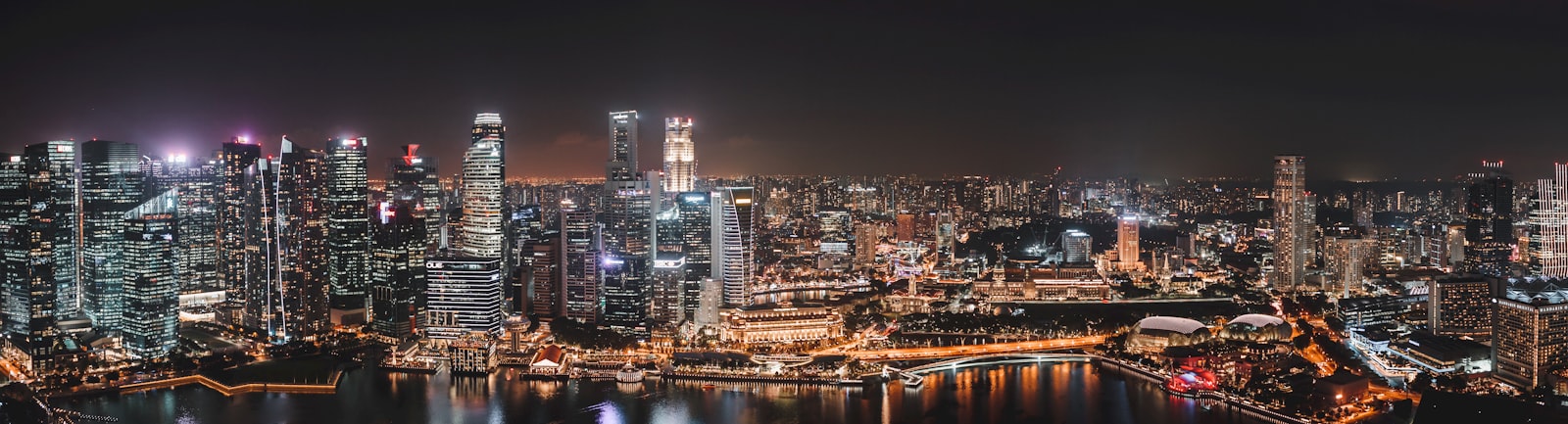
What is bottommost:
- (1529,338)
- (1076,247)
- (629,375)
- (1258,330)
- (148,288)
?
(629,375)

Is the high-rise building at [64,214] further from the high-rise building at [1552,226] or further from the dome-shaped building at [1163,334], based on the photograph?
the high-rise building at [1552,226]

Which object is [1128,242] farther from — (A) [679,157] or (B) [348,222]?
(B) [348,222]

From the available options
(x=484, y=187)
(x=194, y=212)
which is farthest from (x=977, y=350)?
(x=194, y=212)

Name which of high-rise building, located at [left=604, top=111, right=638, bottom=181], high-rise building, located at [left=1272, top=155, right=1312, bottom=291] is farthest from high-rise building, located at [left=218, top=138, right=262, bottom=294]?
high-rise building, located at [left=1272, top=155, right=1312, bottom=291]

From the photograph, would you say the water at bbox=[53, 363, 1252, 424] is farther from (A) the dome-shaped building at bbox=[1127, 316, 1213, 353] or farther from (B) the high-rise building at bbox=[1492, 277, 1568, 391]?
(B) the high-rise building at bbox=[1492, 277, 1568, 391]

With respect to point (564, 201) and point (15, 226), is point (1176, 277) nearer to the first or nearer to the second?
point (564, 201)

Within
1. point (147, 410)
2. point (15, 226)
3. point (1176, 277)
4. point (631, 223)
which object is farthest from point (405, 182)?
point (1176, 277)

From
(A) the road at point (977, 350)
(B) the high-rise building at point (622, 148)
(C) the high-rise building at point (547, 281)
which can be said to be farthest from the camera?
(B) the high-rise building at point (622, 148)

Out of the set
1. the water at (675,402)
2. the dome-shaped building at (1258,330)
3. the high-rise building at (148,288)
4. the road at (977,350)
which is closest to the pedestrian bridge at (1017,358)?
the road at (977,350)
